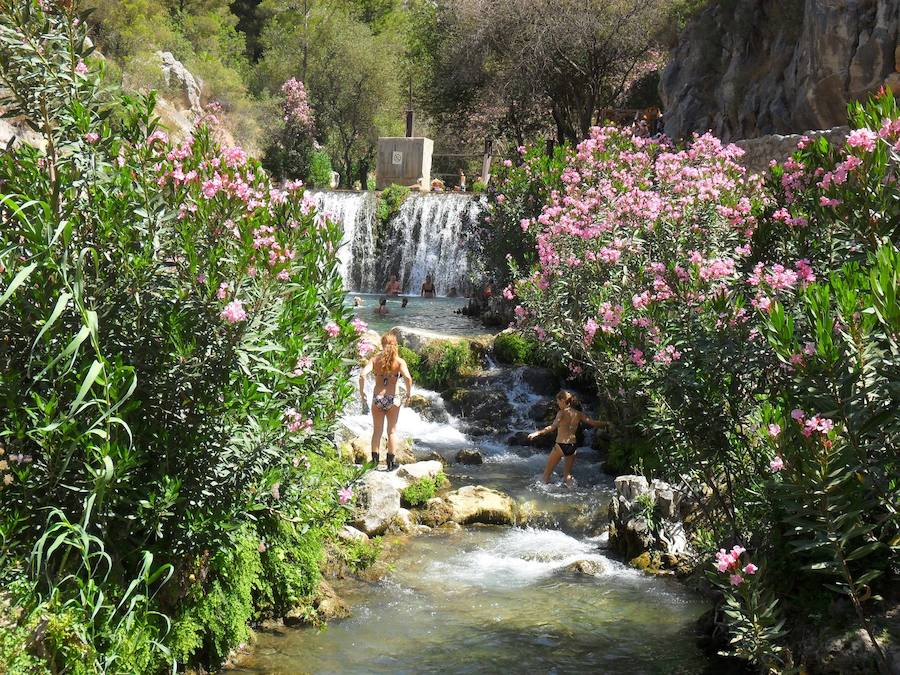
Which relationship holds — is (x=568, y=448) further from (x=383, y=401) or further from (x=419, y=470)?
(x=383, y=401)

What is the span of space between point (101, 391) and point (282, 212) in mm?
2458

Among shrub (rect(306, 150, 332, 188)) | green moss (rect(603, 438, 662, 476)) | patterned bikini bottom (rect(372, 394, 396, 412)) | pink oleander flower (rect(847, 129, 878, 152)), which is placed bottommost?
→ green moss (rect(603, 438, 662, 476))

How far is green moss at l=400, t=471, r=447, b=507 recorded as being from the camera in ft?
35.6

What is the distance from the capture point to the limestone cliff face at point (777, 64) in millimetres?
18781

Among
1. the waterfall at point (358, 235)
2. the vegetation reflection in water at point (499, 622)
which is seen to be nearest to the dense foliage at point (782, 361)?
the vegetation reflection in water at point (499, 622)

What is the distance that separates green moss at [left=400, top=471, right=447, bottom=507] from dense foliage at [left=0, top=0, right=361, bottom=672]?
4.79 metres

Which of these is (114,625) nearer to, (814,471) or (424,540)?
(814,471)

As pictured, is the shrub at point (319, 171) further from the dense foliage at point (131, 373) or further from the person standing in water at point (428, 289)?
the dense foliage at point (131, 373)

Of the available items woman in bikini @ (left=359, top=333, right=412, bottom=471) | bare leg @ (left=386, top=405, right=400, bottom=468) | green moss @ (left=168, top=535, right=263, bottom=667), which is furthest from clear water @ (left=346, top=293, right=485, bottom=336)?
green moss @ (left=168, top=535, right=263, bottom=667)

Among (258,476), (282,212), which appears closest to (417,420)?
(282,212)

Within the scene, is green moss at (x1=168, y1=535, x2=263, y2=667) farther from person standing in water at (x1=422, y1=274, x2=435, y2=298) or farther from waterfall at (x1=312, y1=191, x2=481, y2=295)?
waterfall at (x1=312, y1=191, x2=481, y2=295)

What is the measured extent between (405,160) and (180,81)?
10.8 meters

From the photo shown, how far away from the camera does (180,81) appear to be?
3859cm

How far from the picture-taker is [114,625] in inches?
203
